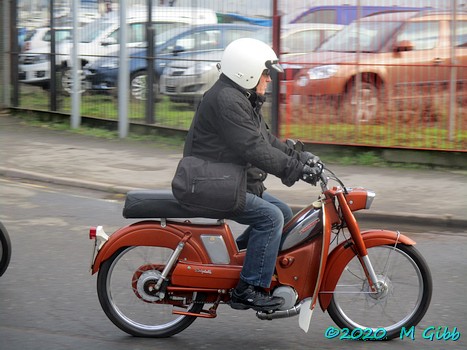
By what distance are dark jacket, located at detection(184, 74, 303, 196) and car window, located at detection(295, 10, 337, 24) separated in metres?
6.54

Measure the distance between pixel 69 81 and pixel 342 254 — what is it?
34.2ft

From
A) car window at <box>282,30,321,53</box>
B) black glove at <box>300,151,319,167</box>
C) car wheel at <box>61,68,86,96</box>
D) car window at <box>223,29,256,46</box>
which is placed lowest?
black glove at <box>300,151,319,167</box>

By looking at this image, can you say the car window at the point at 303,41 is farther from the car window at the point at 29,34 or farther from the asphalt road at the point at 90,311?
the car window at the point at 29,34

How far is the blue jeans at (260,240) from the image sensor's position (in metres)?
5.21

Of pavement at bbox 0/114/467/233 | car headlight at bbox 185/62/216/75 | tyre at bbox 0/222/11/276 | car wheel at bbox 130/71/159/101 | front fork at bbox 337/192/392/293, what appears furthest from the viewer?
car wheel at bbox 130/71/159/101

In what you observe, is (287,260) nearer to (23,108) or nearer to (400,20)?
(400,20)

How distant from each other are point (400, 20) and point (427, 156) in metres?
1.73

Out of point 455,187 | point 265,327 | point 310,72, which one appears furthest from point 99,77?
point 265,327

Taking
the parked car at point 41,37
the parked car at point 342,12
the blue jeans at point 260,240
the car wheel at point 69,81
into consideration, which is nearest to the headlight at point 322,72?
the parked car at point 342,12

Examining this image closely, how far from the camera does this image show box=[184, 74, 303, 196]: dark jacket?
16.8 ft

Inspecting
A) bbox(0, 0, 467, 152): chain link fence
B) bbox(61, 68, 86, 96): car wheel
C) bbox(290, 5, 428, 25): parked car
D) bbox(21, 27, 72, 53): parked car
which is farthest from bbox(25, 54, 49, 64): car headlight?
bbox(290, 5, 428, 25): parked car

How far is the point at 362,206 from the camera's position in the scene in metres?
5.27

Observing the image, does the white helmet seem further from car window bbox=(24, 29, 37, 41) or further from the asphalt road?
car window bbox=(24, 29, 37, 41)

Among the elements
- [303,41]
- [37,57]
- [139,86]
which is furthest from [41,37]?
[303,41]
